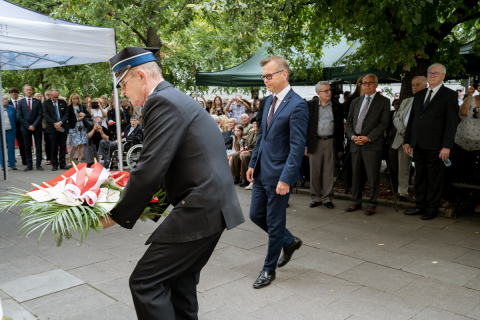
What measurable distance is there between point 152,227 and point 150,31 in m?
10.5

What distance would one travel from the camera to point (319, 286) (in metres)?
4.02

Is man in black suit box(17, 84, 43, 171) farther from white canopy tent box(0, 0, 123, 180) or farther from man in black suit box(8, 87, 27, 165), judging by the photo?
white canopy tent box(0, 0, 123, 180)

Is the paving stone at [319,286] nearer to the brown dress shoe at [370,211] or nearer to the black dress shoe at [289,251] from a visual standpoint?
the black dress shoe at [289,251]

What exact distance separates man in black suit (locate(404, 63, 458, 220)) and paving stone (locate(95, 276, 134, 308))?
4.50 metres

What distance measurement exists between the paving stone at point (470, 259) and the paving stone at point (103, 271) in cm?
353

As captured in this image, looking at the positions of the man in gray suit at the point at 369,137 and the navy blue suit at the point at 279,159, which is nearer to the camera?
the navy blue suit at the point at 279,159

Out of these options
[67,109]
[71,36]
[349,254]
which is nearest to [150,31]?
[67,109]

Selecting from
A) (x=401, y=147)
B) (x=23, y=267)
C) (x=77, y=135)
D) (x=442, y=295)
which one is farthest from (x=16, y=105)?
(x=442, y=295)

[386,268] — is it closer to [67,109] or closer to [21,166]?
[67,109]

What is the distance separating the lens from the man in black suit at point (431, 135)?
6.26 meters

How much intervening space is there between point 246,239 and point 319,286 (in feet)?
5.68

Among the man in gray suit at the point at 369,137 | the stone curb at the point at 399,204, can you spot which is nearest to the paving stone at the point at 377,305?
the man in gray suit at the point at 369,137

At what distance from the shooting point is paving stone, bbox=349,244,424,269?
462 centimetres

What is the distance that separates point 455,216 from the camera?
6.50 m
